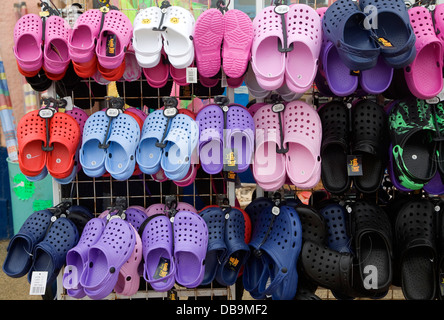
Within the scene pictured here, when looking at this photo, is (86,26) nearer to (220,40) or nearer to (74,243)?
(220,40)

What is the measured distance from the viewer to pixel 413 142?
1.65 m

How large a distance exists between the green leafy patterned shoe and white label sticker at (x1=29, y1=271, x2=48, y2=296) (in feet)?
5.08

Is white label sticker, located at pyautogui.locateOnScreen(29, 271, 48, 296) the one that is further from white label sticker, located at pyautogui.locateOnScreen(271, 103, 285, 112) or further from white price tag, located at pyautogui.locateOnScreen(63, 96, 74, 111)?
white label sticker, located at pyautogui.locateOnScreen(271, 103, 285, 112)

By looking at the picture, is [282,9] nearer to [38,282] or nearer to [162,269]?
[162,269]

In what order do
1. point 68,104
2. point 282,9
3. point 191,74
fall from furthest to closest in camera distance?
point 68,104
point 191,74
point 282,9

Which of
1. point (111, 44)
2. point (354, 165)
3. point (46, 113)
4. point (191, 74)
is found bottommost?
point (354, 165)

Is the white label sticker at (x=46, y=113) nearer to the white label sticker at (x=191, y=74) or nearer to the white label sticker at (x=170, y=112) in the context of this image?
the white label sticker at (x=170, y=112)

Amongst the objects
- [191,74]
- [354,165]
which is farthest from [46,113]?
[354,165]

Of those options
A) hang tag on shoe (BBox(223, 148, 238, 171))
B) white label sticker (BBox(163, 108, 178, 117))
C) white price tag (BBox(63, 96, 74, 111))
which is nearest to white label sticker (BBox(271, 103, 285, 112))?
hang tag on shoe (BBox(223, 148, 238, 171))

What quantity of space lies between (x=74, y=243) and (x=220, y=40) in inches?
43.7

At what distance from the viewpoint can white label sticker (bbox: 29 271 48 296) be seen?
159 centimetres

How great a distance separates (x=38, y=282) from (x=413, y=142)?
1708 millimetres

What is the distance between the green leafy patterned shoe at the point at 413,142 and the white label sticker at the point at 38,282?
155 centimetres
